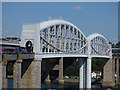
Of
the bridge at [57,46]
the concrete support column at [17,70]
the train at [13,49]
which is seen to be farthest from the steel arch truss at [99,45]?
the concrete support column at [17,70]

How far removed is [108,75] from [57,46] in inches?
1359

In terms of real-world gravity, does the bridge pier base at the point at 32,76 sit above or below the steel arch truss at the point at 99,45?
below

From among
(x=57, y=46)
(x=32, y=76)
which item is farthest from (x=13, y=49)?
(x=57, y=46)

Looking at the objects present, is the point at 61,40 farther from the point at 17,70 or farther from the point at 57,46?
the point at 17,70

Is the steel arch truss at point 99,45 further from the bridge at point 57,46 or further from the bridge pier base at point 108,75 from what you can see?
the bridge pier base at point 108,75

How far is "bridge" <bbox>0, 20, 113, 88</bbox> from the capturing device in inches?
1337

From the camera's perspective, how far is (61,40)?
45.7 metres

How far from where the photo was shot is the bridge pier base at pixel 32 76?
1325 inches

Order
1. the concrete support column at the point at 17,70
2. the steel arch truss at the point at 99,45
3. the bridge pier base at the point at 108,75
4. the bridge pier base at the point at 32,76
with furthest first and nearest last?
the bridge pier base at the point at 108,75, the steel arch truss at the point at 99,45, the bridge pier base at the point at 32,76, the concrete support column at the point at 17,70

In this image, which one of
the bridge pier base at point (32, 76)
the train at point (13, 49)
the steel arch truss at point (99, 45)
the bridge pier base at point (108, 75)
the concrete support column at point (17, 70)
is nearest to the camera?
the concrete support column at point (17, 70)

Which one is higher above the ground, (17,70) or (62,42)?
(62,42)

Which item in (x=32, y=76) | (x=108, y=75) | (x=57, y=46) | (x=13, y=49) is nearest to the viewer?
(x=13, y=49)

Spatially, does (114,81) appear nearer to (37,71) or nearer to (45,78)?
(45,78)

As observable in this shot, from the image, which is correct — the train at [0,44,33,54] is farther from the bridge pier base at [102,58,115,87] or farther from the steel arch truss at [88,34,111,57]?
the bridge pier base at [102,58,115,87]
